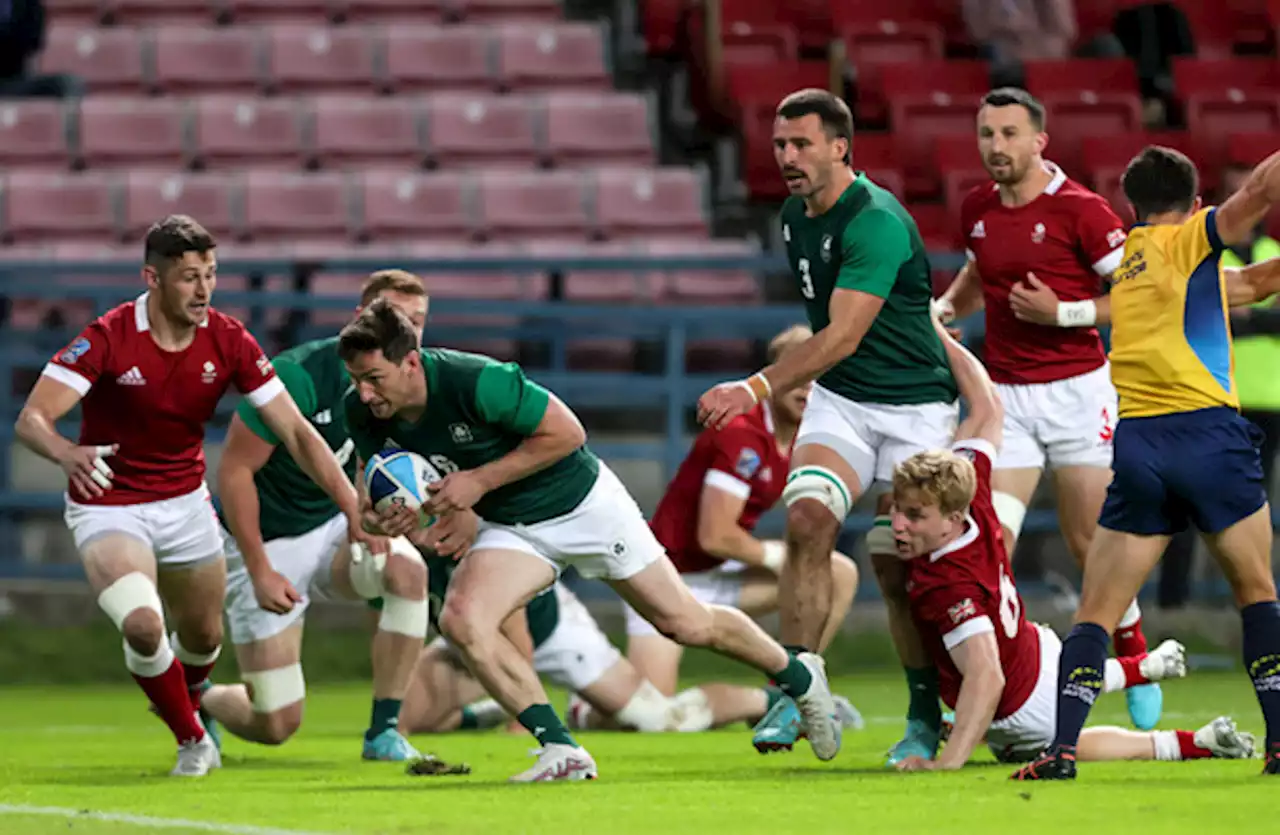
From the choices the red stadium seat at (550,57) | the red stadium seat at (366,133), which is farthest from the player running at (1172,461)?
the red stadium seat at (550,57)

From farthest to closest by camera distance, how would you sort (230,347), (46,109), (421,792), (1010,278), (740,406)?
1. (46,109)
2. (1010,278)
3. (230,347)
4. (740,406)
5. (421,792)

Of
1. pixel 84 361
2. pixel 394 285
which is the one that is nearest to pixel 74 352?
pixel 84 361

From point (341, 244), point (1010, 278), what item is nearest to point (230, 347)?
point (1010, 278)

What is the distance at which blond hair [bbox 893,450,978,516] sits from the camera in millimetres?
7211

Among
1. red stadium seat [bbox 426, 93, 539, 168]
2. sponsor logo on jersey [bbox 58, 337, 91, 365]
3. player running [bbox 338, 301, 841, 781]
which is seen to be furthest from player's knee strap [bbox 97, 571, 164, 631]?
red stadium seat [bbox 426, 93, 539, 168]

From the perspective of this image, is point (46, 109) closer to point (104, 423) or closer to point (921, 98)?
point (921, 98)

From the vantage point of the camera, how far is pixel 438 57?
17453mm

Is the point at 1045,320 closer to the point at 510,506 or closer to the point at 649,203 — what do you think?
the point at 510,506

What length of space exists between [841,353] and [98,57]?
11130 mm

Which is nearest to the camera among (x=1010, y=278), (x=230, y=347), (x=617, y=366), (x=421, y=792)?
(x=421, y=792)

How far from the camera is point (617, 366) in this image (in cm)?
1440

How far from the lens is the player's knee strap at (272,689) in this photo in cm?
905

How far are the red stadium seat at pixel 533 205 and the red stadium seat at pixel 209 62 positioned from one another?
97.1 inches

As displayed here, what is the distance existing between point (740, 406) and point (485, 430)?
0.80 m
